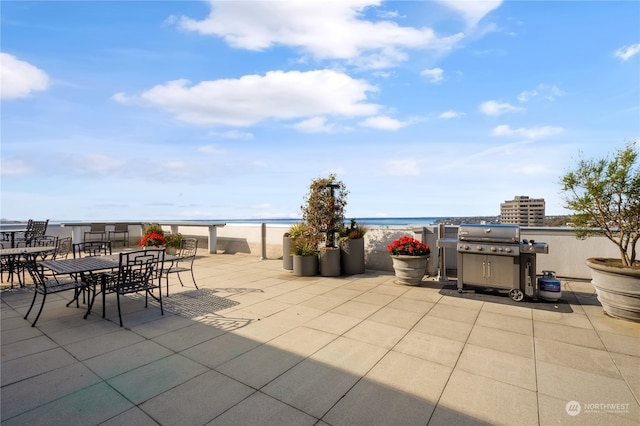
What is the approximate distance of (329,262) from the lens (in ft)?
21.5

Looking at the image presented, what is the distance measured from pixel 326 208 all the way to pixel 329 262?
1.26 meters

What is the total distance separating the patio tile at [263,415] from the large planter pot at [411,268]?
3.86 metres

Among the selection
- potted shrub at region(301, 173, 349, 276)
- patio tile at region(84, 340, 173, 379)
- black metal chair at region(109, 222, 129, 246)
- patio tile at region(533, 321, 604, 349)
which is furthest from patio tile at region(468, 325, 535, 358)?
black metal chair at region(109, 222, 129, 246)

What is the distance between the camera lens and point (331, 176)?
716cm

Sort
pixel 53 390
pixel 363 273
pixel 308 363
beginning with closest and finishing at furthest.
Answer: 1. pixel 53 390
2. pixel 308 363
3. pixel 363 273

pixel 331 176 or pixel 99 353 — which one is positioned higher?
pixel 331 176

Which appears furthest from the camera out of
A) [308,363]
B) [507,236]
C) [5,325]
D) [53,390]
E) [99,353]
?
[507,236]

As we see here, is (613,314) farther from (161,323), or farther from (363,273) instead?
(161,323)

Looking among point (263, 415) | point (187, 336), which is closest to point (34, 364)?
point (187, 336)

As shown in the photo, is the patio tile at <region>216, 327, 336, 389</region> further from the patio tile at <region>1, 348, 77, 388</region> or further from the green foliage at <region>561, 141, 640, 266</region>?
the green foliage at <region>561, 141, 640, 266</region>

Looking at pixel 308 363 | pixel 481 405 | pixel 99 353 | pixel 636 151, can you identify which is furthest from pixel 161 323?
pixel 636 151

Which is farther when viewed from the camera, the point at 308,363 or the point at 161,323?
the point at 161,323

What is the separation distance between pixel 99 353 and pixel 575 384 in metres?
4.19

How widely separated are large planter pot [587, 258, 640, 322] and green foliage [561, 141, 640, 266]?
→ 1.03 feet
